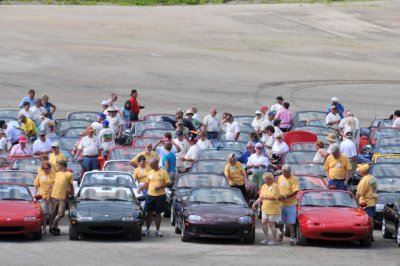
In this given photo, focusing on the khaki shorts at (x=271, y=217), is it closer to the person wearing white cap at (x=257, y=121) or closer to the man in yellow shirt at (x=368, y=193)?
the man in yellow shirt at (x=368, y=193)

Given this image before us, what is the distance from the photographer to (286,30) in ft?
227

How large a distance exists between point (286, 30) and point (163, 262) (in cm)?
4911

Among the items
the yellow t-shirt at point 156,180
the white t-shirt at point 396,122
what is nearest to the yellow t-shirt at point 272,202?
→ the yellow t-shirt at point 156,180

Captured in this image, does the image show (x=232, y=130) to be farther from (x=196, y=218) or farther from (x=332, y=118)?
(x=196, y=218)

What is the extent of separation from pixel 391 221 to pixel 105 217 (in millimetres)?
5574

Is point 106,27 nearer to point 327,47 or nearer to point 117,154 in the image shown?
point 327,47

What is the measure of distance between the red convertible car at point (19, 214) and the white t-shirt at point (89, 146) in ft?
15.4

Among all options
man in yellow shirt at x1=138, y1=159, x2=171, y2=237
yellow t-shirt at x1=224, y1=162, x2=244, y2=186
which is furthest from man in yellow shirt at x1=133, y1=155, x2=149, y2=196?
yellow t-shirt at x1=224, y1=162, x2=244, y2=186

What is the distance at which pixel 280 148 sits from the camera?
3066cm

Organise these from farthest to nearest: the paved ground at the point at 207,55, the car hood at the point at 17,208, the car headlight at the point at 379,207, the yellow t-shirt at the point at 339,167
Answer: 1. the paved ground at the point at 207,55
2. the yellow t-shirt at the point at 339,167
3. the car headlight at the point at 379,207
4. the car hood at the point at 17,208

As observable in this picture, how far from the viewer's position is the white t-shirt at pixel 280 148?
30.6m

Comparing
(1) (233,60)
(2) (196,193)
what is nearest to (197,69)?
(1) (233,60)

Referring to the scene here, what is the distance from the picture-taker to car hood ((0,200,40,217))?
23.4 m

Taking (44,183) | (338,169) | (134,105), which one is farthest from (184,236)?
(134,105)
